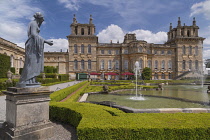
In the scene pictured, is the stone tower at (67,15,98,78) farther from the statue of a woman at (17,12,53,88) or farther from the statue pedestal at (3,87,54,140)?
the statue pedestal at (3,87,54,140)

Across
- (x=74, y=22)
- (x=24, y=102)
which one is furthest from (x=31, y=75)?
(x=74, y=22)

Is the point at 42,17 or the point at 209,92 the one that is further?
the point at 209,92

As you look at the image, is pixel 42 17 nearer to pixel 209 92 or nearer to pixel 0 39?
pixel 209 92

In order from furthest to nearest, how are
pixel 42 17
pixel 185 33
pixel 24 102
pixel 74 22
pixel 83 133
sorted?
1. pixel 185 33
2. pixel 74 22
3. pixel 42 17
4. pixel 24 102
5. pixel 83 133

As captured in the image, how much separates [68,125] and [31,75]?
2436 millimetres

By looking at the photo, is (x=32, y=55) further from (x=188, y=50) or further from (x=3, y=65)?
(x=188, y=50)

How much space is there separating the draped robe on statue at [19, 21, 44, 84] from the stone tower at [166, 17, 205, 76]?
149 feet

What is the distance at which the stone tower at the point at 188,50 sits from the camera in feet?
139

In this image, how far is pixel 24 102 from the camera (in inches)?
151

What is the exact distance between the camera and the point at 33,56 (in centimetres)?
430

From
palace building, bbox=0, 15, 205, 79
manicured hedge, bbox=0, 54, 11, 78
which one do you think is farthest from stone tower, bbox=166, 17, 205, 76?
manicured hedge, bbox=0, 54, 11, 78

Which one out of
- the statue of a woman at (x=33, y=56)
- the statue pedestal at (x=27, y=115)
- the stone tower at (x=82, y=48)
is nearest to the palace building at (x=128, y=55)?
the stone tower at (x=82, y=48)

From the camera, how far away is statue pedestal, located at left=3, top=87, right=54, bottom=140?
3711 millimetres

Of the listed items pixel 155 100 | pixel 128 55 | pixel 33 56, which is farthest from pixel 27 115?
pixel 128 55
